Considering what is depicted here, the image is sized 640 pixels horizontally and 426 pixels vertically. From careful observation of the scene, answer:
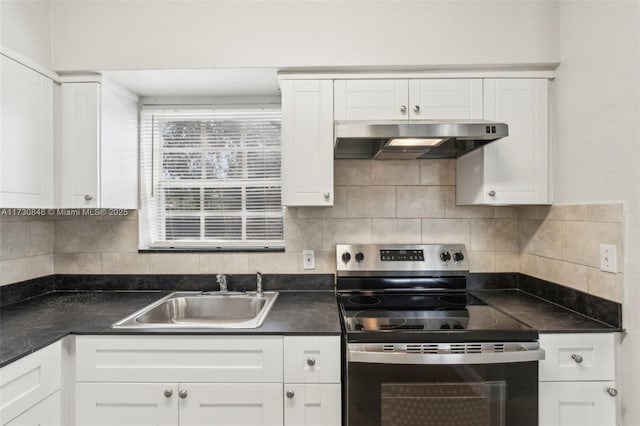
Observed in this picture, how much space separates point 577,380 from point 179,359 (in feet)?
5.43

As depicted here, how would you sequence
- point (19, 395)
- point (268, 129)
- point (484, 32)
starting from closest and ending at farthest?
point (19, 395) < point (484, 32) < point (268, 129)

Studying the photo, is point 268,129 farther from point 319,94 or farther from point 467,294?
point 467,294

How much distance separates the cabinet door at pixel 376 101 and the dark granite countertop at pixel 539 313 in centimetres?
109

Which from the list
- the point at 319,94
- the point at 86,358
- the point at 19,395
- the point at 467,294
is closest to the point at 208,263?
the point at 86,358

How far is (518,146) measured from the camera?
1.81 meters

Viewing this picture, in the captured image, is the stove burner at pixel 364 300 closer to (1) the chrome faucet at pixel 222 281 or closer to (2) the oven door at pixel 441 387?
(2) the oven door at pixel 441 387

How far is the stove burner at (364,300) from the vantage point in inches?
74.2

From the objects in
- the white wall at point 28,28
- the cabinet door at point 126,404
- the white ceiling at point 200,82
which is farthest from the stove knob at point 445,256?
the white wall at point 28,28

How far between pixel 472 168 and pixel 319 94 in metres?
0.91

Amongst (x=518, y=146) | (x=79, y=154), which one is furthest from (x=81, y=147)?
(x=518, y=146)

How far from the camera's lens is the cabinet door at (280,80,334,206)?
1.83 metres

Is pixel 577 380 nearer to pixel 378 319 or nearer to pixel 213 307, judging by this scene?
pixel 378 319

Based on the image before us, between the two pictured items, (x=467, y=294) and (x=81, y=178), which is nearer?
(x=81, y=178)

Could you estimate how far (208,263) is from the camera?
7.13ft
